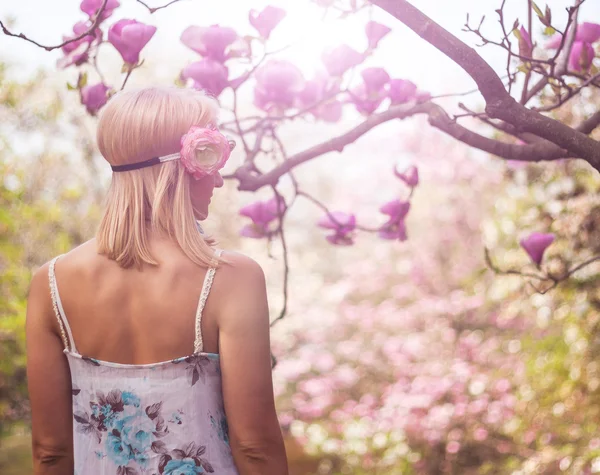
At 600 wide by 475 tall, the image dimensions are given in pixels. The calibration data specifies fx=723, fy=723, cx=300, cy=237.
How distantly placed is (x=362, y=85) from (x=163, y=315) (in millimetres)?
953

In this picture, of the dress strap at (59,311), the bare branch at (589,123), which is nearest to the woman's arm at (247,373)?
the dress strap at (59,311)

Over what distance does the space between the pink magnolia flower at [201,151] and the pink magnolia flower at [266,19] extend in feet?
1.83

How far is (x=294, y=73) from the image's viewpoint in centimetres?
184

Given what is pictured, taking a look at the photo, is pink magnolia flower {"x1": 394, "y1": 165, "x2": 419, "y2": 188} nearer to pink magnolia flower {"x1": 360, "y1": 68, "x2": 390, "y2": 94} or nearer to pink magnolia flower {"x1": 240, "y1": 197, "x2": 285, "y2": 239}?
pink magnolia flower {"x1": 360, "y1": 68, "x2": 390, "y2": 94}

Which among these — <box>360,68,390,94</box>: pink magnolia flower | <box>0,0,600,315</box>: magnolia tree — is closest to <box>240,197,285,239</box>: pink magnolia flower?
<box>0,0,600,315</box>: magnolia tree

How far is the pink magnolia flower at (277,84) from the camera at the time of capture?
183 centimetres

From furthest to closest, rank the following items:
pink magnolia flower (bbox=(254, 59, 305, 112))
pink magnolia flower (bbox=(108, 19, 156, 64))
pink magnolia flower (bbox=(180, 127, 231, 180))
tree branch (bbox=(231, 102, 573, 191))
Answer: pink magnolia flower (bbox=(254, 59, 305, 112)), pink magnolia flower (bbox=(108, 19, 156, 64)), tree branch (bbox=(231, 102, 573, 191)), pink magnolia flower (bbox=(180, 127, 231, 180))

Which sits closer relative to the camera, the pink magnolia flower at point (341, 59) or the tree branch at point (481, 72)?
the tree branch at point (481, 72)

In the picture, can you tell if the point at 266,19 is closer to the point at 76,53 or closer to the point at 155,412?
the point at 76,53

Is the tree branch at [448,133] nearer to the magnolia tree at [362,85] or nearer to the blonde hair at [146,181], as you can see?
the magnolia tree at [362,85]

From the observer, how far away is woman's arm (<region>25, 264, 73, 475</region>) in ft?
4.04

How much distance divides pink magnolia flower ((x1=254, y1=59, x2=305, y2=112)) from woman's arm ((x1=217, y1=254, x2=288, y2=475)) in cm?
78

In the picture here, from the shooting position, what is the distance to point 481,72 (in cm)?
117

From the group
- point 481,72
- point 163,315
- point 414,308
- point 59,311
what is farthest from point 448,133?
point 414,308
